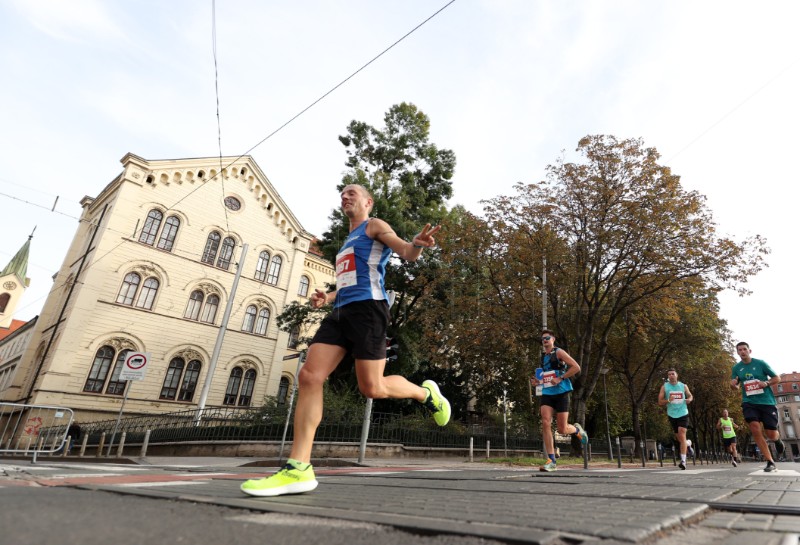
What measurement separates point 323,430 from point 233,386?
52.4 ft

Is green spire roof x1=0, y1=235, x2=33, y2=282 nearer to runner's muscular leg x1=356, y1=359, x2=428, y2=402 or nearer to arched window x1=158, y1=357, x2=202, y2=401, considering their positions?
arched window x1=158, y1=357, x2=202, y2=401

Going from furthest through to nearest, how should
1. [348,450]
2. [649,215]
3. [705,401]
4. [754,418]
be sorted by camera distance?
[705,401] < [649,215] < [348,450] < [754,418]

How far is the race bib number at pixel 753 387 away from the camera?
7.52 m

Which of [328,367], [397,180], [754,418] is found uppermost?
[397,180]

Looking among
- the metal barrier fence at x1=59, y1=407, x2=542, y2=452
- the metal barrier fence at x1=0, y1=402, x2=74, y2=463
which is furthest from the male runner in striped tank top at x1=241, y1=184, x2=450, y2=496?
the metal barrier fence at x1=59, y1=407, x2=542, y2=452

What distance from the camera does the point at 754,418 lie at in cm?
771

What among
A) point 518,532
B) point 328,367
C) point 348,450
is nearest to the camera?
point 518,532

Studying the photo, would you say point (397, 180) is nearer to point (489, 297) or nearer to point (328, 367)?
point (489, 297)

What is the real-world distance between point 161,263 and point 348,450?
1833 centimetres

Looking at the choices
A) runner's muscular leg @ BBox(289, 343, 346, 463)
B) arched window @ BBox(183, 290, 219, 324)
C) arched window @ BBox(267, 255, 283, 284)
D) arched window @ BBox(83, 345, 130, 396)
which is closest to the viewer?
runner's muscular leg @ BBox(289, 343, 346, 463)

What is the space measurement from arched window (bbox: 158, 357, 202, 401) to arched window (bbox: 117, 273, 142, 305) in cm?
421

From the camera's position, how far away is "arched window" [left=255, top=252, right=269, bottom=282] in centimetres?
2953

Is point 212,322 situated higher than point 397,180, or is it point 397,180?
point 397,180

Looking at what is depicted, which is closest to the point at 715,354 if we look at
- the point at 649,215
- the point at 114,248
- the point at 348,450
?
the point at 649,215
